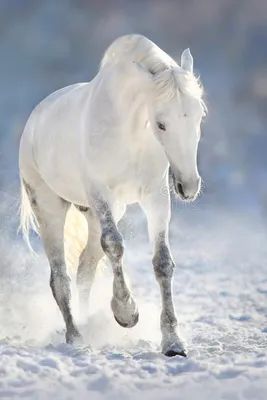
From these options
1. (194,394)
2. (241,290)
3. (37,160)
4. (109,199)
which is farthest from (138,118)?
(241,290)

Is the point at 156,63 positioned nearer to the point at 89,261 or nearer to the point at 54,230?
the point at 54,230

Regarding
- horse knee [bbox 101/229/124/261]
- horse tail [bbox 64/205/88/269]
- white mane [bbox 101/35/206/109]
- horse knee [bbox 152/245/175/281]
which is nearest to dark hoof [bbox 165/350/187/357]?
horse knee [bbox 152/245/175/281]

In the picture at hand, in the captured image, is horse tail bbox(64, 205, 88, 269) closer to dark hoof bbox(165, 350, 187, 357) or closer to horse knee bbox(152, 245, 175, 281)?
horse knee bbox(152, 245, 175, 281)

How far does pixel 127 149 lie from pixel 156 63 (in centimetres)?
49

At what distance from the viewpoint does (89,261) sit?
5090mm

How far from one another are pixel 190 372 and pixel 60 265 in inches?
68.1

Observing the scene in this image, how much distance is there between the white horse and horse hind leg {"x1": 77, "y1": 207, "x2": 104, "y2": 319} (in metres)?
0.39

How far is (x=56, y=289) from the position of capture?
4.64 meters

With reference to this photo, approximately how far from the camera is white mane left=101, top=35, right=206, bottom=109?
11.3 ft

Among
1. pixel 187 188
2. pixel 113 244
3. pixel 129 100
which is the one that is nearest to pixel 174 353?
pixel 113 244

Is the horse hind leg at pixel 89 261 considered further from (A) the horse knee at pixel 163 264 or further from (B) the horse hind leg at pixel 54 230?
(A) the horse knee at pixel 163 264

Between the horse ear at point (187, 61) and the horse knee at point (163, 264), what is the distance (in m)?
0.97

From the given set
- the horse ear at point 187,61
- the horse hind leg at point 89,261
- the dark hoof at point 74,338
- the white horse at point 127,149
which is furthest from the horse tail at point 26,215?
the horse ear at point 187,61

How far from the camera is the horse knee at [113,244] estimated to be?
12.4 ft
